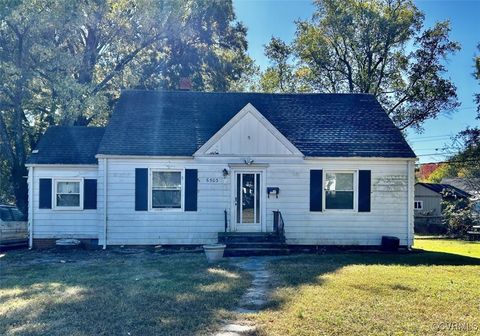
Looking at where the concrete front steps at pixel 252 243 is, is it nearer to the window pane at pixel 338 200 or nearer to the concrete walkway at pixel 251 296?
the concrete walkway at pixel 251 296

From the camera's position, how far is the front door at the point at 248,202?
15.2 meters

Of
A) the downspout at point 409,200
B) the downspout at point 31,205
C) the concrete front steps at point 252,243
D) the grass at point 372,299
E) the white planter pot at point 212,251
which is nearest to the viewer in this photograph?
the grass at point 372,299

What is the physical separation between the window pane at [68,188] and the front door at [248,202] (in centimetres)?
551

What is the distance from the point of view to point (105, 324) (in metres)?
6.22

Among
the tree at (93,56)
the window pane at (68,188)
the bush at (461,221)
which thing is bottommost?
the bush at (461,221)

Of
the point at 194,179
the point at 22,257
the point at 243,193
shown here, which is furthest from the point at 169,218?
the point at 22,257

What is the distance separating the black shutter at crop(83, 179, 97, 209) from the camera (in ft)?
A: 51.3

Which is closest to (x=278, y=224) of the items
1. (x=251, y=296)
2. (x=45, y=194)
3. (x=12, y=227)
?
(x=251, y=296)

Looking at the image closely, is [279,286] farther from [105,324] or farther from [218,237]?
[218,237]

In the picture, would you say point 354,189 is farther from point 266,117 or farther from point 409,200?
point 266,117

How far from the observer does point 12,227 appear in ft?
53.2

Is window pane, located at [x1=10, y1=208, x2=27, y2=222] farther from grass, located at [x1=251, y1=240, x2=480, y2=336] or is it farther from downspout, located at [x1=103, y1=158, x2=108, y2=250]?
grass, located at [x1=251, y1=240, x2=480, y2=336]

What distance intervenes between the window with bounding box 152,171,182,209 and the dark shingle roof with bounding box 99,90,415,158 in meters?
0.71

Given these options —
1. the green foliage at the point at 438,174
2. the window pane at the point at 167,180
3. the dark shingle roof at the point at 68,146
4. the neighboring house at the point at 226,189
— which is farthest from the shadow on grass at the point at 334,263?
the green foliage at the point at 438,174
